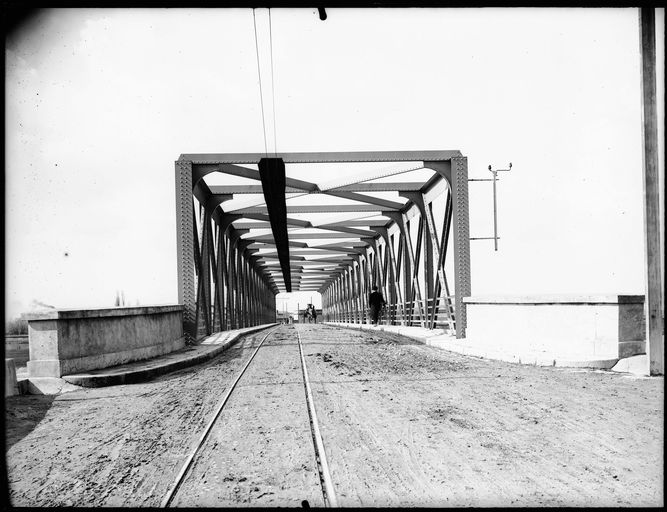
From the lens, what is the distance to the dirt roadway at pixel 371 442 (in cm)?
374

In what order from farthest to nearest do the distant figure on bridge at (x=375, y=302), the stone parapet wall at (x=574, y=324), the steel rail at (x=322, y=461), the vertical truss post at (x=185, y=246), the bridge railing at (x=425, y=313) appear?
1. the distant figure on bridge at (x=375, y=302)
2. the bridge railing at (x=425, y=313)
3. the vertical truss post at (x=185, y=246)
4. the stone parapet wall at (x=574, y=324)
5. the steel rail at (x=322, y=461)

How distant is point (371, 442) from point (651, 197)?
4932 millimetres

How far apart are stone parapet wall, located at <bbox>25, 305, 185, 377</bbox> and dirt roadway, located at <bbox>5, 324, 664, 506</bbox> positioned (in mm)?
636

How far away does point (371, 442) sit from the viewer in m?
4.88

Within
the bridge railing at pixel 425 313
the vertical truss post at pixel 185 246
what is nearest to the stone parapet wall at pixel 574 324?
the bridge railing at pixel 425 313

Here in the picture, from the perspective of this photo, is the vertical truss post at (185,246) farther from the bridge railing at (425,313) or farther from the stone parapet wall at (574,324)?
the stone parapet wall at (574,324)

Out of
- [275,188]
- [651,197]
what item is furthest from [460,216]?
[651,197]

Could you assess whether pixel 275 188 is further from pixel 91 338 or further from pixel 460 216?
pixel 91 338

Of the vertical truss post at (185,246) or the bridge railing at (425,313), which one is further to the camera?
the bridge railing at (425,313)

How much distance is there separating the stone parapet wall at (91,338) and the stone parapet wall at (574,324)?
655 centimetres

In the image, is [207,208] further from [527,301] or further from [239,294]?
[239,294]

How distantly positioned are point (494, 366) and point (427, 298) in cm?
1055
